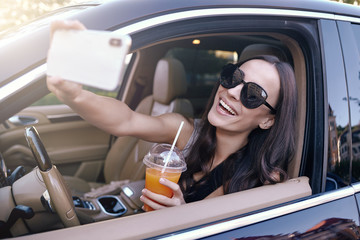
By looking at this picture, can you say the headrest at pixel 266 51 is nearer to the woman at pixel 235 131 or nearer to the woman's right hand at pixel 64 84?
the woman at pixel 235 131

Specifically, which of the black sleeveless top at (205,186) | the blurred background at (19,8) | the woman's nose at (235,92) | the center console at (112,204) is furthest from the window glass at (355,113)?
the blurred background at (19,8)

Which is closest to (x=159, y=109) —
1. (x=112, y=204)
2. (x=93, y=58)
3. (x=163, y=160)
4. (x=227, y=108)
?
(x=112, y=204)

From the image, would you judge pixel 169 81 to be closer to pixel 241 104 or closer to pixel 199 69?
pixel 199 69

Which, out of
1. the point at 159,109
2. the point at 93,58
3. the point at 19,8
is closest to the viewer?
the point at 93,58

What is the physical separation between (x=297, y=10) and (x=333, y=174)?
744mm

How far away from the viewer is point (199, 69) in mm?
4160

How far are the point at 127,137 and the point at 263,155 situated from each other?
1.51 meters

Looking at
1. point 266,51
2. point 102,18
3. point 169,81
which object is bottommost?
point 169,81

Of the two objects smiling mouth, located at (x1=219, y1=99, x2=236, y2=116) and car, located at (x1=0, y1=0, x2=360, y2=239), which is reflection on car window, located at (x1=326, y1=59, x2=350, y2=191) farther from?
smiling mouth, located at (x1=219, y1=99, x2=236, y2=116)

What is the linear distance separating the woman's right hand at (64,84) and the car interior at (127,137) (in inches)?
27.7

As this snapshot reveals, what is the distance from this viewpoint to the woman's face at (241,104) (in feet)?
5.46

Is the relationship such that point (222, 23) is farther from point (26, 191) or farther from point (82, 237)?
point (26, 191)

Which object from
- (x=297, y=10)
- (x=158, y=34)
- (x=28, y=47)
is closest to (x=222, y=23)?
(x=158, y=34)

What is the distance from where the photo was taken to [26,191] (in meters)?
1.42
